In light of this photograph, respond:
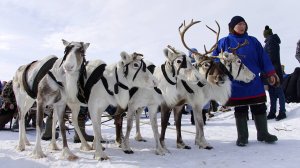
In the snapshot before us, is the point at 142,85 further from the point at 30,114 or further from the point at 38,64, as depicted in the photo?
the point at 30,114

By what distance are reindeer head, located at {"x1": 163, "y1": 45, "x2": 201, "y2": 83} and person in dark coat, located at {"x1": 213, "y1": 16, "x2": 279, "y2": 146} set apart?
869mm

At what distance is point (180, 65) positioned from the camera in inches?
243

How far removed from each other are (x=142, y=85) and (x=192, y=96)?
1.14 m

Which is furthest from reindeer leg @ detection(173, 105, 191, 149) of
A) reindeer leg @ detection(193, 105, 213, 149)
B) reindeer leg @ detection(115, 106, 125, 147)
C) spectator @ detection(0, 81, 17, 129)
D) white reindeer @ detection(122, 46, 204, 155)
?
spectator @ detection(0, 81, 17, 129)

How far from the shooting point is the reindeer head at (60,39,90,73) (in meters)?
5.21

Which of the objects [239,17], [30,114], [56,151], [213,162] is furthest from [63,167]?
[30,114]

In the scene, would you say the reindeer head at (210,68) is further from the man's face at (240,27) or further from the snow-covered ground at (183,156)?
the snow-covered ground at (183,156)

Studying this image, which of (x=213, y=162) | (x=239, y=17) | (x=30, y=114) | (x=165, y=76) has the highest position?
(x=239, y=17)

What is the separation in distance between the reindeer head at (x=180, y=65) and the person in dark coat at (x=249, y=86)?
87 centimetres

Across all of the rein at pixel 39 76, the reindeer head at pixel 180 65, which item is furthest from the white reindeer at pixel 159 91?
the rein at pixel 39 76

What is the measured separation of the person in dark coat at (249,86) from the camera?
20.7 feet

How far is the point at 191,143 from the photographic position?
6.96 m

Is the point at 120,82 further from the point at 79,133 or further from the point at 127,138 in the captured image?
the point at 79,133

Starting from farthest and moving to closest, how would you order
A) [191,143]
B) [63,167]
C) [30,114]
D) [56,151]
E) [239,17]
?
[30,114] → [191,143] → [239,17] → [56,151] → [63,167]
